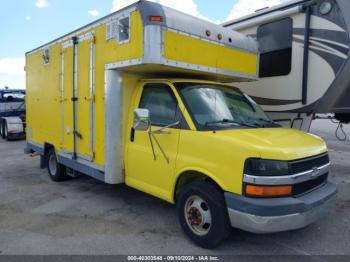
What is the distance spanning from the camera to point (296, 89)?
6.40 meters

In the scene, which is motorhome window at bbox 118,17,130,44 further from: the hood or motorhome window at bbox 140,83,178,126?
the hood

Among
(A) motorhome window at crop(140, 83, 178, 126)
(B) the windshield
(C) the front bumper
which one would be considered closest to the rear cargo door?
(A) motorhome window at crop(140, 83, 178, 126)

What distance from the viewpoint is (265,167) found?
12.0 feet

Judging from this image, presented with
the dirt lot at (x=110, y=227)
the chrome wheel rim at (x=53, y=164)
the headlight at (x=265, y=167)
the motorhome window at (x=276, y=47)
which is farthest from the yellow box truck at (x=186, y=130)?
the chrome wheel rim at (x=53, y=164)

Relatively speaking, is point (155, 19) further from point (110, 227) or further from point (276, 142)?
point (110, 227)

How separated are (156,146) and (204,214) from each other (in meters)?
1.19

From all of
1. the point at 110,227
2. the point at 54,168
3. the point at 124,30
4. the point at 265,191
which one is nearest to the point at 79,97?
the point at 124,30

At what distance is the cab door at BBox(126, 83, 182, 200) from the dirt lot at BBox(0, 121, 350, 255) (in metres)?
0.58

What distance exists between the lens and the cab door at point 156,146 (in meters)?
4.61

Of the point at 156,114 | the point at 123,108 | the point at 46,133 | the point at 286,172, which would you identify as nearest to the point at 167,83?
the point at 156,114

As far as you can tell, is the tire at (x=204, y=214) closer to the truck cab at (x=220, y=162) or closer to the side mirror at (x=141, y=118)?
the truck cab at (x=220, y=162)

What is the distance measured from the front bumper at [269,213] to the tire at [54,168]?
457cm

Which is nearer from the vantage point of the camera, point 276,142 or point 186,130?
point 276,142

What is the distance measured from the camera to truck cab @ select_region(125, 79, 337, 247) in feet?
12.1
